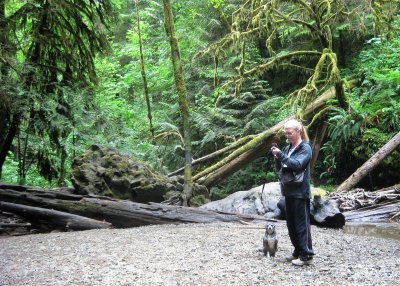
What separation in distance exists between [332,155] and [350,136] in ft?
3.58

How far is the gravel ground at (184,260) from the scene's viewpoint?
186 inches

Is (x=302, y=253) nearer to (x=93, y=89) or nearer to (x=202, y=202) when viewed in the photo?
(x=202, y=202)

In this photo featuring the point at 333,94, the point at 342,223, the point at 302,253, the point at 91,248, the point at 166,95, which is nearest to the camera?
the point at 302,253

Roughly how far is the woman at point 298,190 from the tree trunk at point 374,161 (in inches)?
311

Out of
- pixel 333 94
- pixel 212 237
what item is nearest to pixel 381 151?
pixel 333 94

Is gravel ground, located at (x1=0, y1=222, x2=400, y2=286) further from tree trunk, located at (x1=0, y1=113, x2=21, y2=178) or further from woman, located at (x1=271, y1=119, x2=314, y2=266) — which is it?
tree trunk, located at (x1=0, y1=113, x2=21, y2=178)

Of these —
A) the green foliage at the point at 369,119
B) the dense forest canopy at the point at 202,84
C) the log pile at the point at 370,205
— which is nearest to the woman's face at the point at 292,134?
the dense forest canopy at the point at 202,84

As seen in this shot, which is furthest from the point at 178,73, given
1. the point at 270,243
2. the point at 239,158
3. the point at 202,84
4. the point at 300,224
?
the point at 202,84

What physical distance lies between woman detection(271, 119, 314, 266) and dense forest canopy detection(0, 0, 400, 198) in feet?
9.66

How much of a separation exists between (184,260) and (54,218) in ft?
14.0

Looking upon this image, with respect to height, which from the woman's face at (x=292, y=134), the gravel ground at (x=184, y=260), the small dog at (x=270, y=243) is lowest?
the gravel ground at (x=184, y=260)

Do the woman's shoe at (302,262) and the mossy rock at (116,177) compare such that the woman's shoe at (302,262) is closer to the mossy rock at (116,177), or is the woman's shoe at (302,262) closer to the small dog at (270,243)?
the small dog at (270,243)

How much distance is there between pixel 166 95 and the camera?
2075 cm

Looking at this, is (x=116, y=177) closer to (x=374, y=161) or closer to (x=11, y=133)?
(x=11, y=133)
